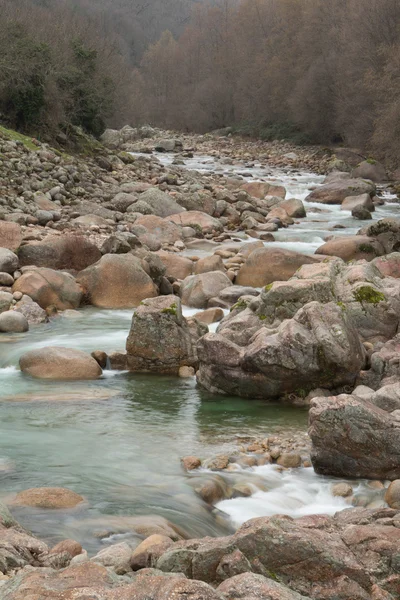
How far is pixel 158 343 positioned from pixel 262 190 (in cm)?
1871

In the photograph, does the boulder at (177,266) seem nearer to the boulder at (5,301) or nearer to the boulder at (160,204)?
the boulder at (5,301)

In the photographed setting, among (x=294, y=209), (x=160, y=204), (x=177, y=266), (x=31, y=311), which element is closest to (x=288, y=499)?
(x=31, y=311)

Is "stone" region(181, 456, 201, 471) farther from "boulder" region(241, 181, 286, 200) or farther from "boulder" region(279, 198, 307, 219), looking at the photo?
"boulder" region(241, 181, 286, 200)

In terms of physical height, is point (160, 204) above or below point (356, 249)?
above

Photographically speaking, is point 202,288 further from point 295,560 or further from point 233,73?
point 233,73

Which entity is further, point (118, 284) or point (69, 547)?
point (118, 284)

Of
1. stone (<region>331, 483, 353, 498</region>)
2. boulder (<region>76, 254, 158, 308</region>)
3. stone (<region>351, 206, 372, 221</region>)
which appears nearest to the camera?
stone (<region>331, 483, 353, 498</region>)

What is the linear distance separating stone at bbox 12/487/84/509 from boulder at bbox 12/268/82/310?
743 centimetres

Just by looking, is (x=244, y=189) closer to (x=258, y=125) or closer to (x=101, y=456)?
(x=101, y=456)

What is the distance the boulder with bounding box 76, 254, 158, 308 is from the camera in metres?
13.8

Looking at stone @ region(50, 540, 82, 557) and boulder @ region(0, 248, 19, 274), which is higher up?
boulder @ region(0, 248, 19, 274)

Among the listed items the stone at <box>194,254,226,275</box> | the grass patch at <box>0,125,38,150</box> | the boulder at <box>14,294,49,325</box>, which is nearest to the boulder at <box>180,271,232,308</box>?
the stone at <box>194,254,226,275</box>

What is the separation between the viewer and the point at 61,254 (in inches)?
596

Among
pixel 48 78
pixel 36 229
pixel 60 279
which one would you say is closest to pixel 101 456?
pixel 60 279
